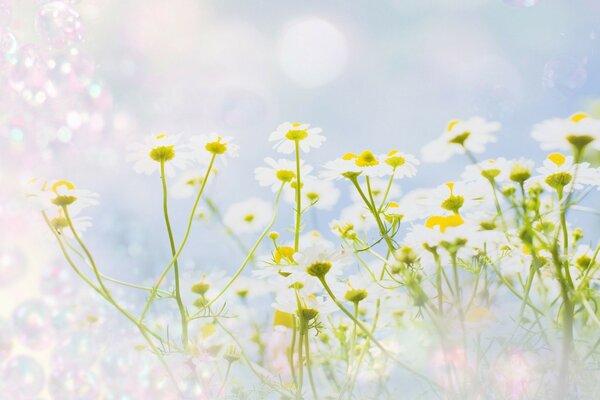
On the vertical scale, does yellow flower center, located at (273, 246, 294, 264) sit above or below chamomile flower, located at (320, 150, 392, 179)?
below

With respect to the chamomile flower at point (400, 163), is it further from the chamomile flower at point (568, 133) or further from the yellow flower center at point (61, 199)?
the yellow flower center at point (61, 199)

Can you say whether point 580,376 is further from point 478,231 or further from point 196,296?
point 196,296

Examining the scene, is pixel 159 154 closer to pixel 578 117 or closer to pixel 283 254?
pixel 283 254

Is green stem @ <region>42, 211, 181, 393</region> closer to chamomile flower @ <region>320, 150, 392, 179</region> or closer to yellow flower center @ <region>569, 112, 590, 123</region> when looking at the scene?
chamomile flower @ <region>320, 150, 392, 179</region>

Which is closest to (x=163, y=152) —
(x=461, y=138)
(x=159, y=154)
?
(x=159, y=154)

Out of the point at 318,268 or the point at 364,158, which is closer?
the point at 318,268

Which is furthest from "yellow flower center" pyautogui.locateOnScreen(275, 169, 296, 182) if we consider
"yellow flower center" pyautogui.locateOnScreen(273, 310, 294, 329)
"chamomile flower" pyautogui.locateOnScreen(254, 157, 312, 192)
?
"yellow flower center" pyautogui.locateOnScreen(273, 310, 294, 329)

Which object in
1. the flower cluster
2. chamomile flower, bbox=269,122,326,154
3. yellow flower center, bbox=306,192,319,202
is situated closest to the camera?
the flower cluster
